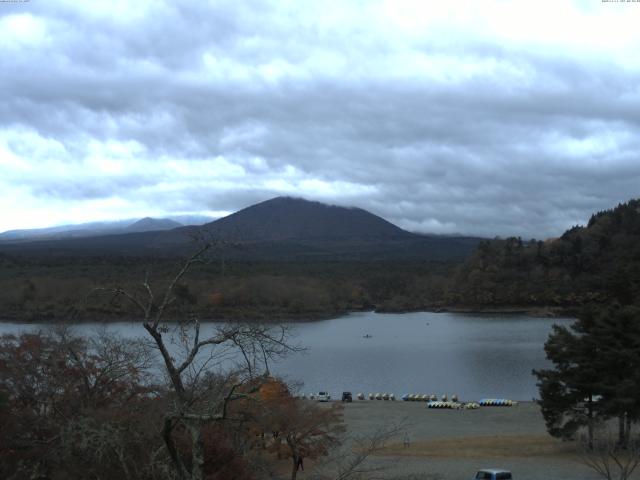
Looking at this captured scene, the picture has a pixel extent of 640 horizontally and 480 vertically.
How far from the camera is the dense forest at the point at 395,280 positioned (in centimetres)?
8750

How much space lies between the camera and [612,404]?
18656mm

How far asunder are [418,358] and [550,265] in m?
69.8

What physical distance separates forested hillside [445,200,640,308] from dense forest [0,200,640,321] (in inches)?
6.4

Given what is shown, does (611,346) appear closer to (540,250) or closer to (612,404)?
(612,404)

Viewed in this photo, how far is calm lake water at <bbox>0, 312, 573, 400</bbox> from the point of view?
41.1 metres

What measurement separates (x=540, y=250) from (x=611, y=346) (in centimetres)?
10496

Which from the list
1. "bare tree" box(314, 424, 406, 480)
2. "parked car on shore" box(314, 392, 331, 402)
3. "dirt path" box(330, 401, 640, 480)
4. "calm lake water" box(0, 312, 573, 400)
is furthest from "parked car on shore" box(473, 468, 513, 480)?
"parked car on shore" box(314, 392, 331, 402)

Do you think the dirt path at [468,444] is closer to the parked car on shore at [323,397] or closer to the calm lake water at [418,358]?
the parked car on shore at [323,397]

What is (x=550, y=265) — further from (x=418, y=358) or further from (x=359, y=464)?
(x=359, y=464)

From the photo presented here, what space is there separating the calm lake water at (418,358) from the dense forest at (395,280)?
11.4m

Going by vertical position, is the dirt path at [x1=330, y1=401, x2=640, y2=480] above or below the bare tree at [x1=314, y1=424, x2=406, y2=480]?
below

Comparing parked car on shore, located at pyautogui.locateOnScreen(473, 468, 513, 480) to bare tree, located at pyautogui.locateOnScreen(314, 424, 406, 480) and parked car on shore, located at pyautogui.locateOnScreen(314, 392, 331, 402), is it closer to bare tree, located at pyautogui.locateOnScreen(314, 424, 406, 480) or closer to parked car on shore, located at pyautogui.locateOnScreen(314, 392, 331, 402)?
bare tree, located at pyautogui.locateOnScreen(314, 424, 406, 480)

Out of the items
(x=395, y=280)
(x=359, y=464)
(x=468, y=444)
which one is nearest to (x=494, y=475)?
(x=359, y=464)

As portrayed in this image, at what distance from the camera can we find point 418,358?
178 feet
